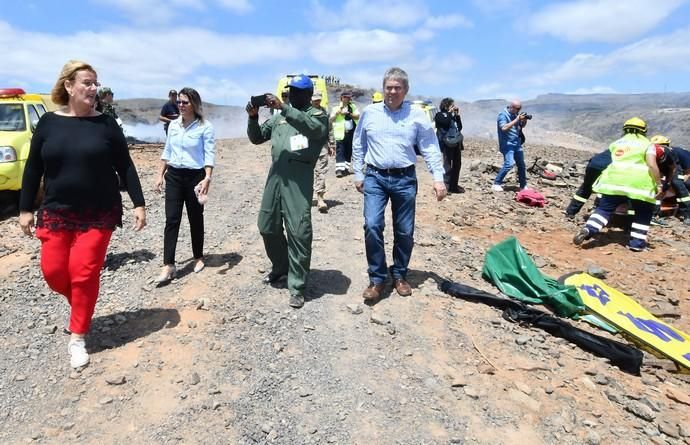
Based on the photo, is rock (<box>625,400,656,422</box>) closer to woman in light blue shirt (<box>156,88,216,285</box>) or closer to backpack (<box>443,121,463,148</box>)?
woman in light blue shirt (<box>156,88,216,285</box>)

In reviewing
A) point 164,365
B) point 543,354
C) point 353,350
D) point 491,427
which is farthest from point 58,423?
point 543,354

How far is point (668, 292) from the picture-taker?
5.54 metres

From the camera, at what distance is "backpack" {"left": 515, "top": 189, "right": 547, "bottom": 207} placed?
8.96 m

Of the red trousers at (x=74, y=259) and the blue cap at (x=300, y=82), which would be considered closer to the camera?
the red trousers at (x=74, y=259)

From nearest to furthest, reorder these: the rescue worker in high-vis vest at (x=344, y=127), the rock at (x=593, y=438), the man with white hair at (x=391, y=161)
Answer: the rock at (x=593, y=438) < the man with white hair at (x=391, y=161) < the rescue worker in high-vis vest at (x=344, y=127)

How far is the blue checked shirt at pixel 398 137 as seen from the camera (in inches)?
157

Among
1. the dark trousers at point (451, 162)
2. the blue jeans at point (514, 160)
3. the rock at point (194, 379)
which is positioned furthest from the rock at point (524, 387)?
the blue jeans at point (514, 160)

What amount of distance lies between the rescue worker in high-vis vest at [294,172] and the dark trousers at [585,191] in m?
5.81

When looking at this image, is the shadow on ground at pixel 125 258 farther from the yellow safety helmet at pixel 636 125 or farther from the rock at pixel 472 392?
the yellow safety helmet at pixel 636 125

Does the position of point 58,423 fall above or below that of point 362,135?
below

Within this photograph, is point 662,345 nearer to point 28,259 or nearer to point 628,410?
point 628,410

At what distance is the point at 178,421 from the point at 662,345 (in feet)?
13.0

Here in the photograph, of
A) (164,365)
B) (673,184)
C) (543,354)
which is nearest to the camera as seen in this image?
(164,365)

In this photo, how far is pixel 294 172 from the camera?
154 inches
